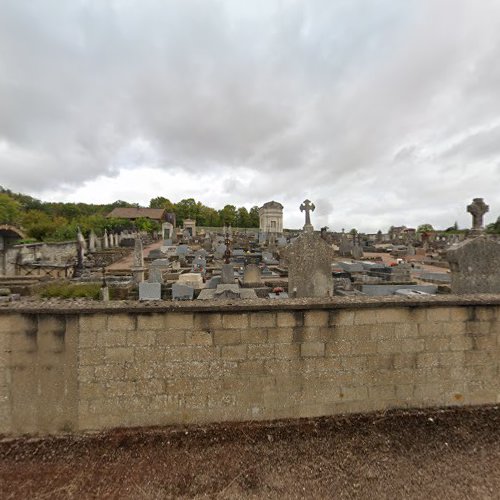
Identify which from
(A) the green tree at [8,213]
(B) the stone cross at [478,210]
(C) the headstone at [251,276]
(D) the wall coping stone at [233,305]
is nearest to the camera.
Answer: (D) the wall coping stone at [233,305]

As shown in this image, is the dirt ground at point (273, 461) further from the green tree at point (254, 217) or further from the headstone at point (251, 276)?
the green tree at point (254, 217)

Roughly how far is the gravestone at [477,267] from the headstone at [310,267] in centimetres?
219

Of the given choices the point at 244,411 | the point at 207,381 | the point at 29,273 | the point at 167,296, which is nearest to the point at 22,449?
the point at 207,381

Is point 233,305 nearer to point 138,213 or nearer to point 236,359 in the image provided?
point 236,359

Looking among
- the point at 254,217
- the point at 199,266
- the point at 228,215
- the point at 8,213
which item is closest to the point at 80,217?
the point at 8,213

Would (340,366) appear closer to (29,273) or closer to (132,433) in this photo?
(132,433)

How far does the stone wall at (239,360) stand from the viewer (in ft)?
8.77

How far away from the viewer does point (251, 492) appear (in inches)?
82.8

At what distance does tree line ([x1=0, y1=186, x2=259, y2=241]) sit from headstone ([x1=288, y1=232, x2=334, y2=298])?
101ft

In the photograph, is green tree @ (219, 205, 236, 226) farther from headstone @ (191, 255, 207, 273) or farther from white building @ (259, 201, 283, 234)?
headstone @ (191, 255, 207, 273)

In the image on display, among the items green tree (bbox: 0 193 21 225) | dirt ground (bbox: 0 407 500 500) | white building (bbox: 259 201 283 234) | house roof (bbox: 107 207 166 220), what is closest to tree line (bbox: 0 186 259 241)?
green tree (bbox: 0 193 21 225)

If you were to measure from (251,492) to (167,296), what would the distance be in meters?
7.07

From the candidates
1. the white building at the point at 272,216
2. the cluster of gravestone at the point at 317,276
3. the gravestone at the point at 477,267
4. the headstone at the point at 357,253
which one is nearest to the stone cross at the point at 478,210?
the cluster of gravestone at the point at 317,276

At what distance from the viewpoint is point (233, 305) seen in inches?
110
